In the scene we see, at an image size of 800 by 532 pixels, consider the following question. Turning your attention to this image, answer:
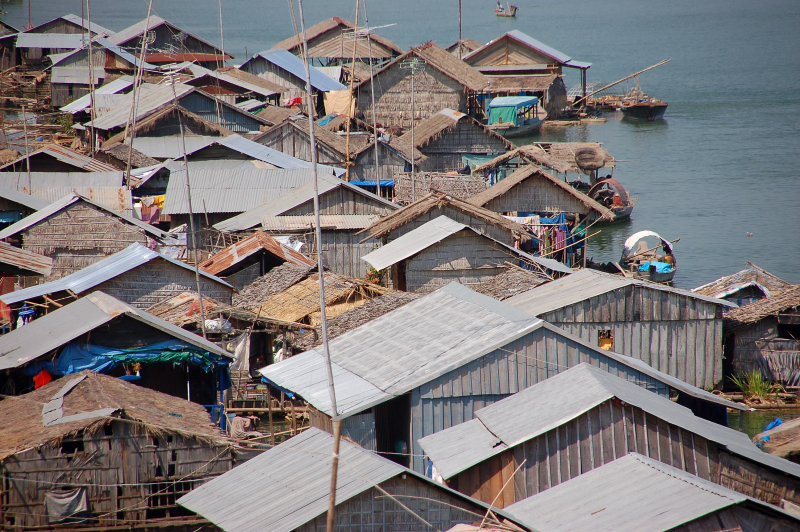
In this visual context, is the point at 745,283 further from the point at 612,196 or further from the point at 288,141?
the point at 288,141

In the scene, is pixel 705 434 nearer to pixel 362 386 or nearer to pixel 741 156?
pixel 362 386

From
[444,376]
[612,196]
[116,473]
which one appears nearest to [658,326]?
[444,376]

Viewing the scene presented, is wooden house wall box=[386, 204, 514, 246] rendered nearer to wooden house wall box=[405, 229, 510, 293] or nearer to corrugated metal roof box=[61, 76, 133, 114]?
wooden house wall box=[405, 229, 510, 293]

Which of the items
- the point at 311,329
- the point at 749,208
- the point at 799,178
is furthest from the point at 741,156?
the point at 311,329

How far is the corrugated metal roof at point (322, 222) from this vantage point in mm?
23734

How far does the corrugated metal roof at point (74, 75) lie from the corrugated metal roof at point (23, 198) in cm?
2321

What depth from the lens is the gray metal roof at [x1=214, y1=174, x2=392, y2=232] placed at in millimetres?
24266

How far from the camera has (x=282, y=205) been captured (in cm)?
2502

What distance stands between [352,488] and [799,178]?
141 ft

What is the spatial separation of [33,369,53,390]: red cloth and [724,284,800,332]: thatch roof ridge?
1341 centimetres

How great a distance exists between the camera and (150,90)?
38781mm

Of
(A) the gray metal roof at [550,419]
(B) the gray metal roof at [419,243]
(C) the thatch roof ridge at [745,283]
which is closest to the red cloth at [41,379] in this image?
(A) the gray metal roof at [550,419]

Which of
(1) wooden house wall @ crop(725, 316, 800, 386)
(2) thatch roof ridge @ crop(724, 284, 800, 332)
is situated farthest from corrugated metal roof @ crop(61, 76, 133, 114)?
(1) wooden house wall @ crop(725, 316, 800, 386)

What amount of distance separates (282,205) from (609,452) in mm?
15897
